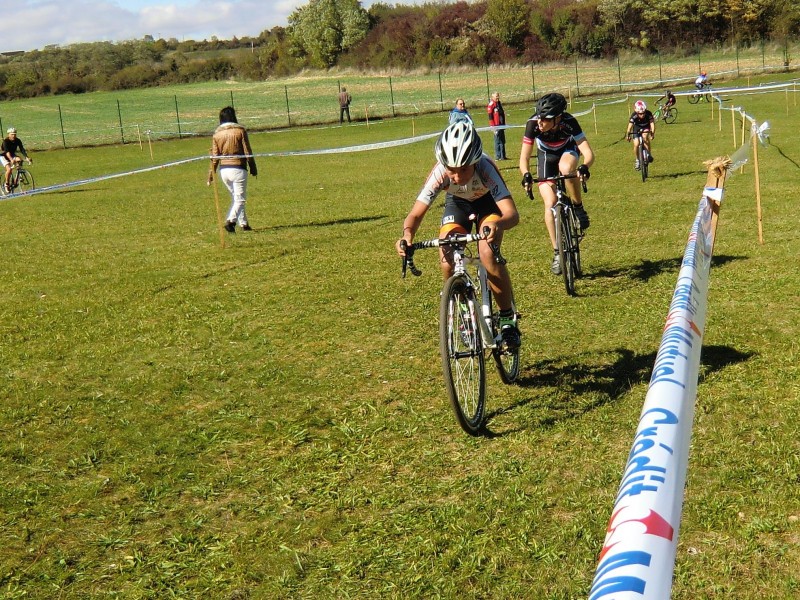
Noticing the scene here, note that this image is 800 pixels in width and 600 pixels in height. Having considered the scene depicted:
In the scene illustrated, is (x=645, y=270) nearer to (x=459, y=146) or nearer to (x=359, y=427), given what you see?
(x=459, y=146)

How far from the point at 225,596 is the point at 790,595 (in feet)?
7.98

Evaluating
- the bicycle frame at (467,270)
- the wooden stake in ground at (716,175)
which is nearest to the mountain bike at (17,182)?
the bicycle frame at (467,270)

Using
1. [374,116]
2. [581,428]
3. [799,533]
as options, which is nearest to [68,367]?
[581,428]

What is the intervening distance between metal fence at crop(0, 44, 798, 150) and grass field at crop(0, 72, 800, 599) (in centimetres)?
4033

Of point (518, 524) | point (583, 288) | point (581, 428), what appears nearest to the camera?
point (518, 524)

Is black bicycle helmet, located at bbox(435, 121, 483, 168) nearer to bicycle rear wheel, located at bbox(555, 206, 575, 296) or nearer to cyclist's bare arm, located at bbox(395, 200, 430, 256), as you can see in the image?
cyclist's bare arm, located at bbox(395, 200, 430, 256)

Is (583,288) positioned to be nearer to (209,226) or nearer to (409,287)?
A: (409,287)

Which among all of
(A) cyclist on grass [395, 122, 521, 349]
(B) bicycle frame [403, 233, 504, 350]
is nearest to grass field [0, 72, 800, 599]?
(B) bicycle frame [403, 233, 504, 350]

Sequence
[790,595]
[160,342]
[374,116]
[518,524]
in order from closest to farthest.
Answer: [790,595] → [518,524] → [160,342] → [374,116]

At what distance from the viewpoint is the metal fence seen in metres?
56.0

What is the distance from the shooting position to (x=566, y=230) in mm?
9266

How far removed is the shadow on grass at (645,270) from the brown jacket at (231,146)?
686cm

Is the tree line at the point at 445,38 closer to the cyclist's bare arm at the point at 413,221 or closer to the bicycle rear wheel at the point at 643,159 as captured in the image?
the bicycle rear wheel at the point at 643,159

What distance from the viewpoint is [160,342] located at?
862 cm
